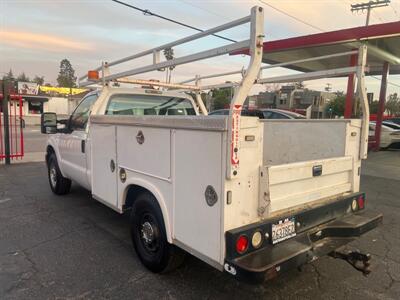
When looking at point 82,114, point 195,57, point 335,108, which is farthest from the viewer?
point 335,108

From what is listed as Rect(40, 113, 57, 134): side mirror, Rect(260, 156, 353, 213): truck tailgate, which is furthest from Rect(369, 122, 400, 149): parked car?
Rect(40, 113, 57, 134): side mirror

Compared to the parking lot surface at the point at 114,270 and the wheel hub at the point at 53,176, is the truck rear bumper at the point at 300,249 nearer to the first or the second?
the parking lot surface at the point at 114,270

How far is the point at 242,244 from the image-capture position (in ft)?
8.17

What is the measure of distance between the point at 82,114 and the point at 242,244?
356 cm

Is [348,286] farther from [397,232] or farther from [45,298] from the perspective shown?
[45,298]

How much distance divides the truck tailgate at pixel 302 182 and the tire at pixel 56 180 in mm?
4774

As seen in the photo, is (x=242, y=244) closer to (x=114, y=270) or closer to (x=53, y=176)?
(x=114, y=270)

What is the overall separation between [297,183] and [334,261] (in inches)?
59.6

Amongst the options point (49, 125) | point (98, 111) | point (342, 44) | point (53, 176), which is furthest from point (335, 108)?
point (98, 111)

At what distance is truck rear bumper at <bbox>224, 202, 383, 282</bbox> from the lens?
7.75ft

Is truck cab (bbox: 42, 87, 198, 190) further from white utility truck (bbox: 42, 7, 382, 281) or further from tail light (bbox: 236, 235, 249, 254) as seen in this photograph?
tail light (bbox: 236, 235, 249, 254)

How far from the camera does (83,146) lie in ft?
15.9

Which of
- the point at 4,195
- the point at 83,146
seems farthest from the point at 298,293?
the point at 4,195

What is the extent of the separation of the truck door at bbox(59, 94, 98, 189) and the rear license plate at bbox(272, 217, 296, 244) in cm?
306
